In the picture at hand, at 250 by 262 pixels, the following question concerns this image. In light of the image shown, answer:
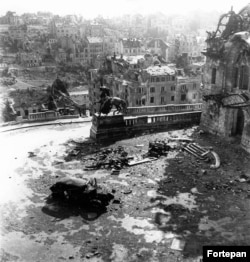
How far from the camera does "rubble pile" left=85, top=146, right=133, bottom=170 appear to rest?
31.8m

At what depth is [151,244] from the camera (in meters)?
20.9

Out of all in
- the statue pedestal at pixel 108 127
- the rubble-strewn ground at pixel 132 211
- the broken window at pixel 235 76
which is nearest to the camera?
the rubble-strewn ground at pixel 132 211

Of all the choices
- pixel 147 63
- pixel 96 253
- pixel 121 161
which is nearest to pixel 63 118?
pixel 121 161

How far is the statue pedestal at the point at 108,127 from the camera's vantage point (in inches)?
1512

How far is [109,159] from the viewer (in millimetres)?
33125

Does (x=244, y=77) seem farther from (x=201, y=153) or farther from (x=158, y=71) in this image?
(x=158, y=71)

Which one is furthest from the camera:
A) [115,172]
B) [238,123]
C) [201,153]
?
[238,123]

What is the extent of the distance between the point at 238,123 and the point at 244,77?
4725mm

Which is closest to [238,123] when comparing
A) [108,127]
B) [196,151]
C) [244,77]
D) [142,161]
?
[244,77]

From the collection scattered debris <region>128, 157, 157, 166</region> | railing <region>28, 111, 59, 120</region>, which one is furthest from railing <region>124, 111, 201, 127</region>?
railing <region>28, 111, 59, 120</region>

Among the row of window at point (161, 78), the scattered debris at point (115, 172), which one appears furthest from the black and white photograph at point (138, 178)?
the row of window at point (161, 78)

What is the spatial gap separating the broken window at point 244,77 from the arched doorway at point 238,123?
7.75 ft

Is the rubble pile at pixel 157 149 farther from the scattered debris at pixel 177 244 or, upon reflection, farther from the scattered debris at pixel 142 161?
the scattered debris at pixel 177 244

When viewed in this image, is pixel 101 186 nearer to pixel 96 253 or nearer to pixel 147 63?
pixel 96 253
